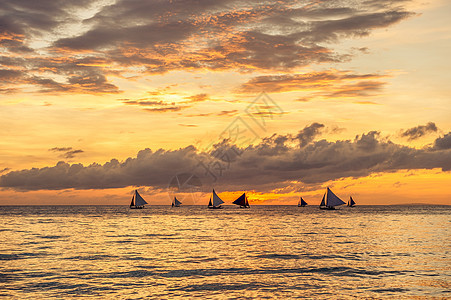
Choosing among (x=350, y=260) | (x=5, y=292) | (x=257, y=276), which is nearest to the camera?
(x=5, y=292)

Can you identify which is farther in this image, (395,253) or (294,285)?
(395,253)

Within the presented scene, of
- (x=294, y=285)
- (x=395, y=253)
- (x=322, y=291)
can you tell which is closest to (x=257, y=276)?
(x=294, y=285)

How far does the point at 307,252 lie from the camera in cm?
5962

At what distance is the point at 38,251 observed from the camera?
60281 millimetres

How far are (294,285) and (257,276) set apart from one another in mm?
4880

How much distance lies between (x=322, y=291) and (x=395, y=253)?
93.2ft

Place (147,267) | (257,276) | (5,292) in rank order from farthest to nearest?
(147,267), (257,276), (5,292)

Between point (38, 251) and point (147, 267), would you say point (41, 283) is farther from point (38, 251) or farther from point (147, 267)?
point (38, 251)

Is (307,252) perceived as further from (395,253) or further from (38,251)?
(38,251)

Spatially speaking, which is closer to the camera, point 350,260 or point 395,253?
point 350,260

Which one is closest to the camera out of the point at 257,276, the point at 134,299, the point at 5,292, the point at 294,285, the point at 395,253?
the point at 134,299

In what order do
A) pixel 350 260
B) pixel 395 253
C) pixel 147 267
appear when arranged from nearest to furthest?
pixel 147 267, pixel 350 260, pixel 395 253

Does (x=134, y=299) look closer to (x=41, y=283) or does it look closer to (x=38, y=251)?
(x=41, y=283)

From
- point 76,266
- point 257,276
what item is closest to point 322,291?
point 257,276
